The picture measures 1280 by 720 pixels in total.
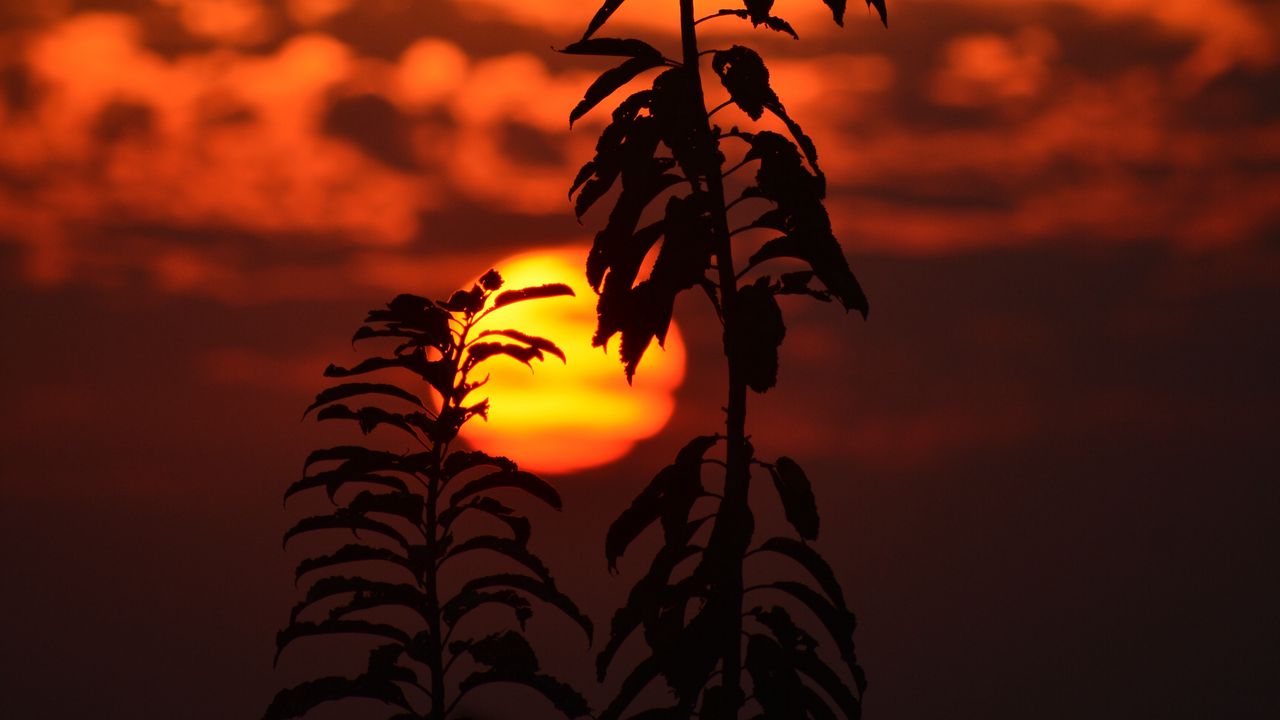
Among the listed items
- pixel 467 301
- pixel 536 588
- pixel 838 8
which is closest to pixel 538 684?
pixel 536 588

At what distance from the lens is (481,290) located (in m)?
12.2

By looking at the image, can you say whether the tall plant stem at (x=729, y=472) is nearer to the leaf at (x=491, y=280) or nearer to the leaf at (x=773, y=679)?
the leaf at (x=773, y=679)

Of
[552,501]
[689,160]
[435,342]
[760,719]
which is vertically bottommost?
[760,719]

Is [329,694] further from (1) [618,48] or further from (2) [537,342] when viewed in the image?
(1) [618,48]

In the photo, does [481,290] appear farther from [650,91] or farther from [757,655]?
[757,655]

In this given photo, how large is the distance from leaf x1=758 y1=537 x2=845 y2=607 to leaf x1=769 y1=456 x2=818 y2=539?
0.22 meters

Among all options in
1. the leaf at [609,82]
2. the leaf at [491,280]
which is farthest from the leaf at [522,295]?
the leaf at [609,82]

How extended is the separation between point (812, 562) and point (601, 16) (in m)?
3.95

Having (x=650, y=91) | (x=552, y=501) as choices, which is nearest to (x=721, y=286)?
(x=650, y=91)

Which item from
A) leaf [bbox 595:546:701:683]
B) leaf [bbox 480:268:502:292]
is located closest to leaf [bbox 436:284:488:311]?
leaf [bbox 480:268:502:292]

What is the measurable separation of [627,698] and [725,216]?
3.37 metres

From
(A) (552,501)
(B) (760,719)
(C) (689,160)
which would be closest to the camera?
(C) (689,160)

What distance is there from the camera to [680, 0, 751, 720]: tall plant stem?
10969 mm

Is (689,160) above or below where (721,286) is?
above
